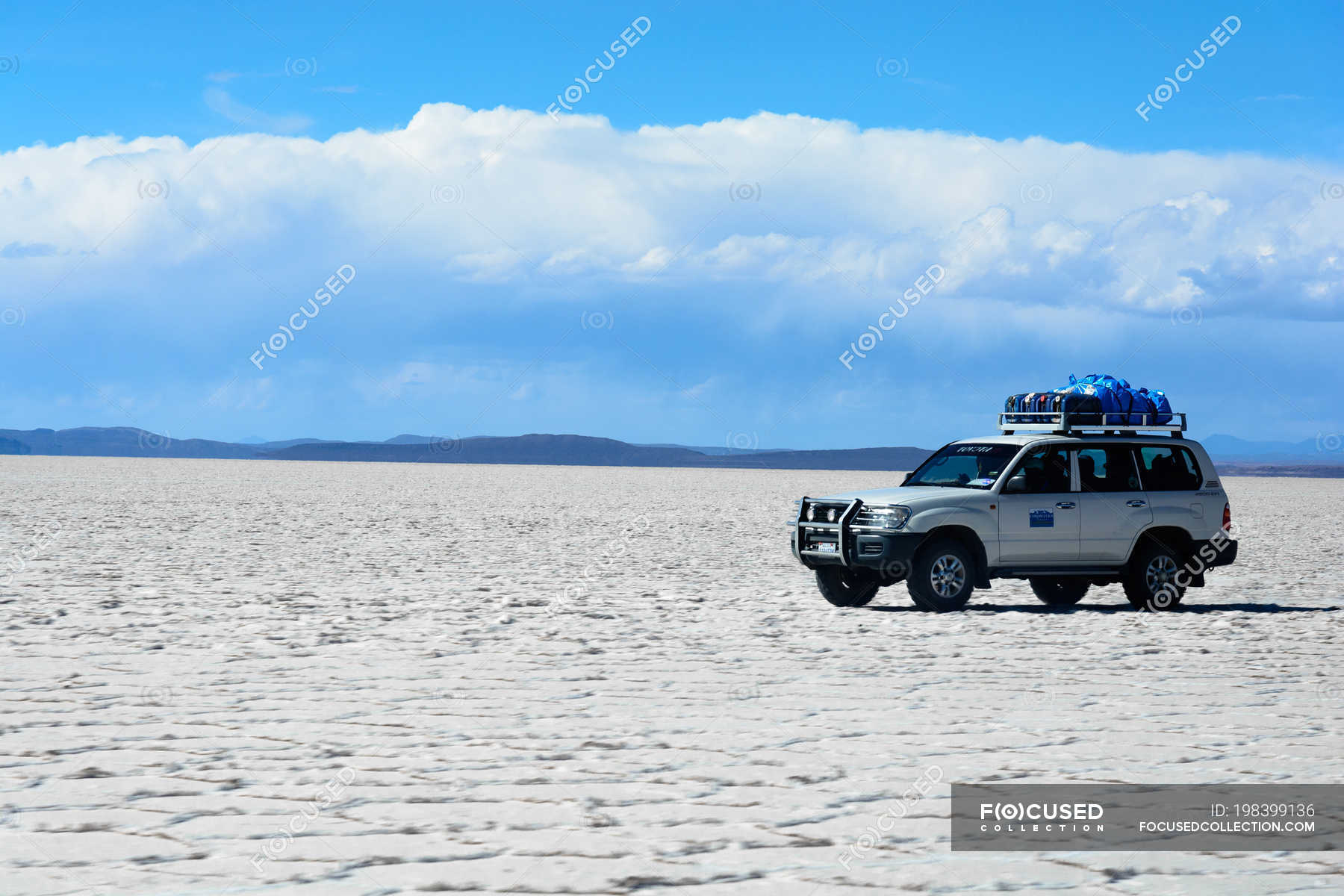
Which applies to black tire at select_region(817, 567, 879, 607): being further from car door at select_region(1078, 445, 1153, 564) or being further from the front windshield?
car door at select_region(1078, 445, 1153, 564)

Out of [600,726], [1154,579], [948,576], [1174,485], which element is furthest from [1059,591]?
[600,726]

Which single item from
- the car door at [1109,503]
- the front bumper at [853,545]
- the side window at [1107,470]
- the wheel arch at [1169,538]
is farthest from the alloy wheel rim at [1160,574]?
the front bumper at [853,545]

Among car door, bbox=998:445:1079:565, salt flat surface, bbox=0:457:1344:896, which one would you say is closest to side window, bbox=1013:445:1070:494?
car door, bbox=998:445:1079:565

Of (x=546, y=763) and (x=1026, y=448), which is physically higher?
(x=1026, y=448)

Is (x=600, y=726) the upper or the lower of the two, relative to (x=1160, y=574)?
lower

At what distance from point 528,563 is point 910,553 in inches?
296

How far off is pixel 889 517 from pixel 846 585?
4.31 ft

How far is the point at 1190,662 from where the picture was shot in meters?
11.0

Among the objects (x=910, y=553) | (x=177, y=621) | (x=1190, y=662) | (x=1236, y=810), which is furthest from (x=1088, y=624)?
(x=177, y=621)

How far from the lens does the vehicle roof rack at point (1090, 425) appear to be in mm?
15664

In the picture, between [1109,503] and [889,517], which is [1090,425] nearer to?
[1109,503]

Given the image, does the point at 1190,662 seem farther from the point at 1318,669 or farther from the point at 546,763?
the point at 546,763

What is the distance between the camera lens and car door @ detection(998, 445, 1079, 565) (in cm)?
1484

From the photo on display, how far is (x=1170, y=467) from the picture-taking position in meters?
16.0
